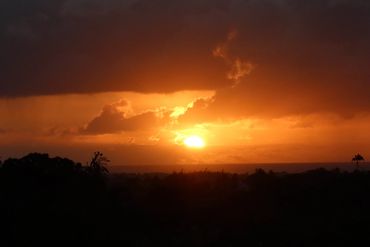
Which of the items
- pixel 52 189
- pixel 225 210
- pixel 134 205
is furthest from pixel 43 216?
pixel 225 210

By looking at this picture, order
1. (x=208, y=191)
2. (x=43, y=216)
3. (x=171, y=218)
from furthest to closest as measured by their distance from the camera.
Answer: (x=208, y=191) < (x=171, y=218) < (x=43, y=216)

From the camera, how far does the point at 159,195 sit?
42.1 meters

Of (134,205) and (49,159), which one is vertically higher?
(49,159)

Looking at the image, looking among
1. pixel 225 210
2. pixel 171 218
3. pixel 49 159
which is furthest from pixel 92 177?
pixel 225 210

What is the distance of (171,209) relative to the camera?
4038 cm

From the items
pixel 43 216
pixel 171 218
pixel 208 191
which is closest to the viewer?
pixel 43 216

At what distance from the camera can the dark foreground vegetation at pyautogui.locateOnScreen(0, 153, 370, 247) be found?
33.7 meters

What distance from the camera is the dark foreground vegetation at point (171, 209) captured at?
33.7 m

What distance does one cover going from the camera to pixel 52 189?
35.7m

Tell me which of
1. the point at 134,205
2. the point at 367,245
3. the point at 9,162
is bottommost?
the point at 367,245

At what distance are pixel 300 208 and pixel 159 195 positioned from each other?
902cm

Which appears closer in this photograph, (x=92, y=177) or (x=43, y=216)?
(x=43, y=216)

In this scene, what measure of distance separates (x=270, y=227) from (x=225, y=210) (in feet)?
11.8

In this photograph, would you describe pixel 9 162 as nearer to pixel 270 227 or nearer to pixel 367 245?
pixel 270 227
